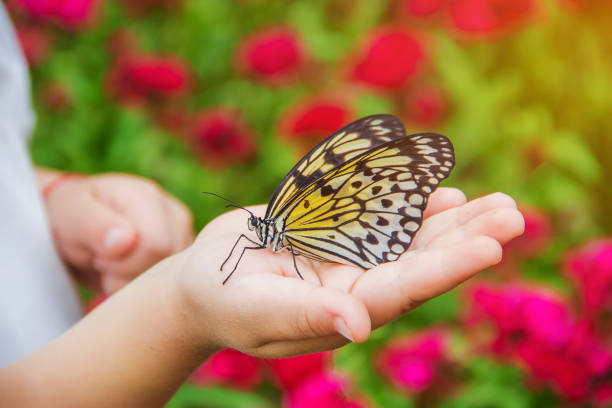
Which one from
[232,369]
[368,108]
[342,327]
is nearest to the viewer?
[342,327]

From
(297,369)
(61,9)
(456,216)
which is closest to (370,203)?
(456,216)

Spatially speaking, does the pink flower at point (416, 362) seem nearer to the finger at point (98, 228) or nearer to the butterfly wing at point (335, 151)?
the butterfly wing at point (335, 151)

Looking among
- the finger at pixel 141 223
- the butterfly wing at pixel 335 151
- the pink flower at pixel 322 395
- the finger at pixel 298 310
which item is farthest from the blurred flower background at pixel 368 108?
the finger at pixel 298 310

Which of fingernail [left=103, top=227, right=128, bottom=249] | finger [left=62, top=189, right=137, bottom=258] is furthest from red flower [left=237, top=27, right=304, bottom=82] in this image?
fingernail [left=103, top=227, right=128, bottom=249]

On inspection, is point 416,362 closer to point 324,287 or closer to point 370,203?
point 370,203

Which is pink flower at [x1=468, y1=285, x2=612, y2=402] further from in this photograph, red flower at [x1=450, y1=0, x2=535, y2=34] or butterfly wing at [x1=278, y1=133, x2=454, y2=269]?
red flower at [x1=450, y1=0, x2=535, y2=34]

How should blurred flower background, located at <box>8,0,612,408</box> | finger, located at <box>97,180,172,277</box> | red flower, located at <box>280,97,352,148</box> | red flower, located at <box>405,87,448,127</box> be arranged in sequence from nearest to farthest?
finger, located at <box>97,180,172,277</box>
blurred flower background, located at <box>8,0,612,408</box>
red flower, located at <box>280,97,352,148</box>
red flower, located at <box>405,87,448,127</box>
